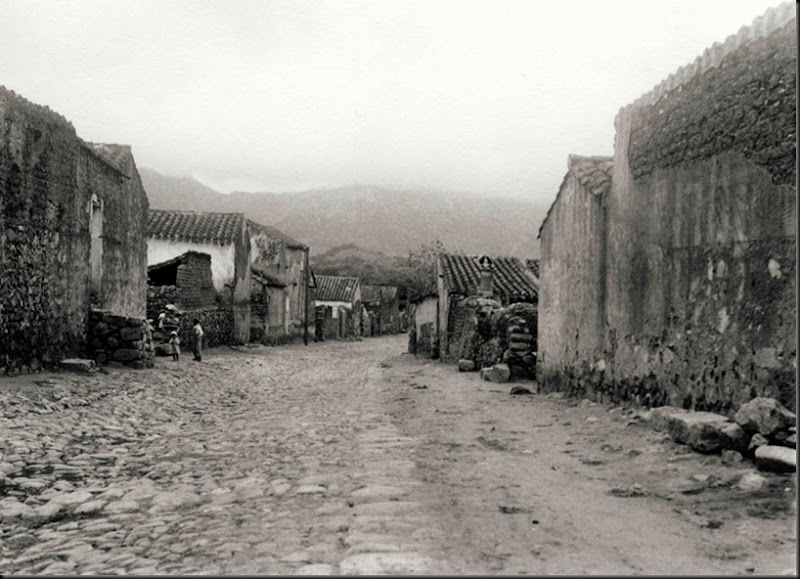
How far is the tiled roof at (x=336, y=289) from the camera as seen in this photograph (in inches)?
2406

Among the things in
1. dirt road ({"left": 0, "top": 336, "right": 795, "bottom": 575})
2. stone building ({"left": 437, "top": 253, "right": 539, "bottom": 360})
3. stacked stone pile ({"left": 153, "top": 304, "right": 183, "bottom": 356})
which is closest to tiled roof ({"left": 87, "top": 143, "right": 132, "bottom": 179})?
stacked stone pile ({"left": 153, "top": 304, "right": 183, "bottom": 356})

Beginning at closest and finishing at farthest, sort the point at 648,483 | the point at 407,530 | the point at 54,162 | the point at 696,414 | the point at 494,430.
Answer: the point at 407,530 < the point at 648,483 < the point at 696,414 < the point at 494,430 < the point at 54,162

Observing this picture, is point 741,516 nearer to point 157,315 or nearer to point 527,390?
point 527,390

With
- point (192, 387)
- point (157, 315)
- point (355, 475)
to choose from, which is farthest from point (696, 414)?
point (157, 315)

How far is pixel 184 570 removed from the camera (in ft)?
12.3

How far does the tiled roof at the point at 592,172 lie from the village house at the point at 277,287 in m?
23.3

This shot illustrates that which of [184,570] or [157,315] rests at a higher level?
[157,315]

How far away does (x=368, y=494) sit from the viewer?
518 cm

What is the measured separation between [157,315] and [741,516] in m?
20.0

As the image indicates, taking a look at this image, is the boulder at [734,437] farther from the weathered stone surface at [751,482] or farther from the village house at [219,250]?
the village house at [219,250]

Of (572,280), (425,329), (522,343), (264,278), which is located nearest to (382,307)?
(264,278)

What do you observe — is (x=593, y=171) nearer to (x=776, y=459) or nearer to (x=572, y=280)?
(x=572, y=280)

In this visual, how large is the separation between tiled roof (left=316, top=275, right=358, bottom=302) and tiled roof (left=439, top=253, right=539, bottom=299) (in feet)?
112

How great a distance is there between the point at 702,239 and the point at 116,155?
46.0ft
